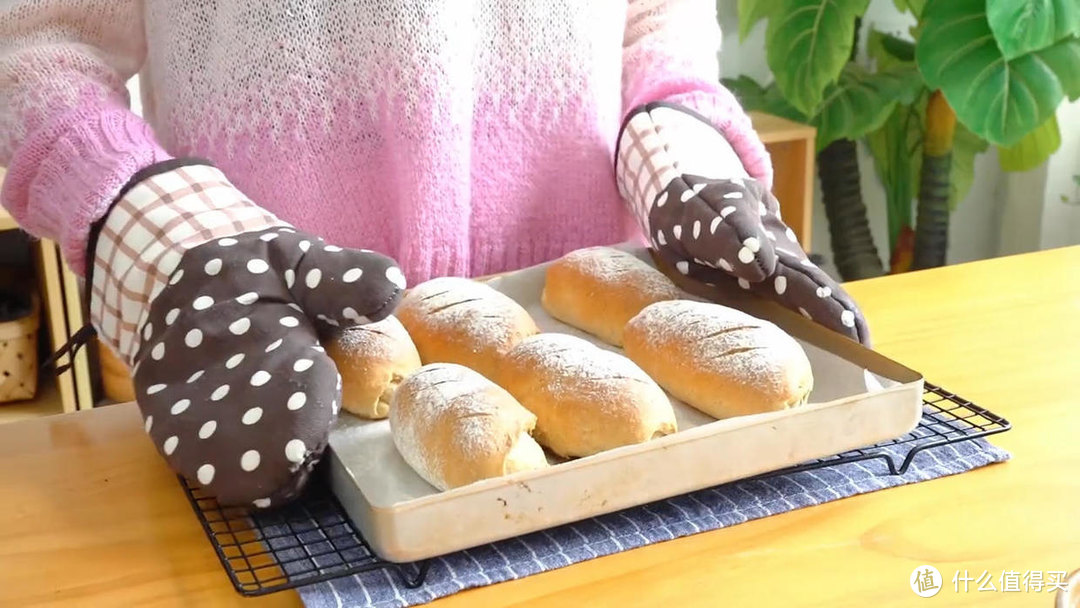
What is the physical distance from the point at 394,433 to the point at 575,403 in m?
0.11

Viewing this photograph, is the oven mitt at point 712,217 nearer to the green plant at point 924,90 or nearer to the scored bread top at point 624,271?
the scored bread top at point 624,271

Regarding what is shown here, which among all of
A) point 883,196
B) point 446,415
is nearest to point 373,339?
point 446,415

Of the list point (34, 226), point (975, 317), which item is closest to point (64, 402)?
point (34, 226)

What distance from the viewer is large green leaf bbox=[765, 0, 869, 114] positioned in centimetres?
199

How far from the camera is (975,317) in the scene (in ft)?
3.15

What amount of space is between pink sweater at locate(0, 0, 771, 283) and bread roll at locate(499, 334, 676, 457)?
273 millimetres

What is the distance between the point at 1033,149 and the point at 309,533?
1.88 meters

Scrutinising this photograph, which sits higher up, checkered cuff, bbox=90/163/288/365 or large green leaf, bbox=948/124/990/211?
checkered cuff, bbox=90/163/288/365

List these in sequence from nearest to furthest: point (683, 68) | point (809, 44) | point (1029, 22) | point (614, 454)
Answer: point (614, 454) < point (683, 68) < point (1029, 22) < point (809, 44)

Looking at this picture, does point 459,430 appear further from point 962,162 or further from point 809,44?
point 962,162

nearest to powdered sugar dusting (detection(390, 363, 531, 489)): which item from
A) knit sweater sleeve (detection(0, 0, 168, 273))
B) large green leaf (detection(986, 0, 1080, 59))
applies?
knit sweater sleeve (detection(0, 0, 168, 273))

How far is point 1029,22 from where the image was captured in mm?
1813

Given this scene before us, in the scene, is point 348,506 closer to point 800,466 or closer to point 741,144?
point 800,466

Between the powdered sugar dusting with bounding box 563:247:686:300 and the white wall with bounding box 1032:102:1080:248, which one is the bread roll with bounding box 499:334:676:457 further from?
the white wall with bounding box 1032:102:1080:248
